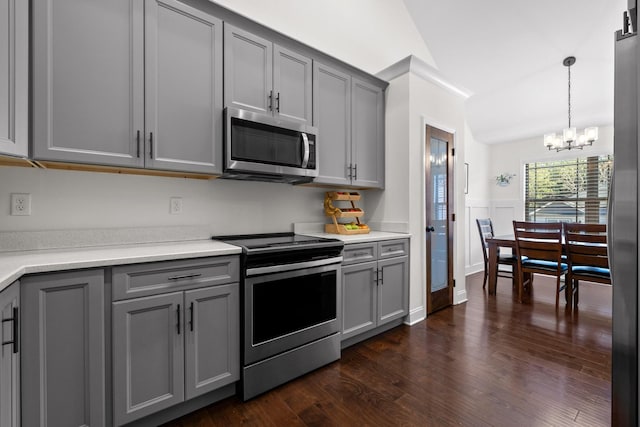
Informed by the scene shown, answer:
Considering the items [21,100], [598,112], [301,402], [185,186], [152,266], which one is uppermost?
[598,112]

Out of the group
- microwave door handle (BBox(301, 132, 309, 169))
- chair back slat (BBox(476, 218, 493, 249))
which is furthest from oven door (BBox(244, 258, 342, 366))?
→ chair back slat (BBox(476, 218, 493, 249))

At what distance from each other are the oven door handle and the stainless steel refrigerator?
1.53 m

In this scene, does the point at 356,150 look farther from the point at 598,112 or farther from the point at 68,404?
the point at 598,112

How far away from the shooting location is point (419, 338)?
107 inches

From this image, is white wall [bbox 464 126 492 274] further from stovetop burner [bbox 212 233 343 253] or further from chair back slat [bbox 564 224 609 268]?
stovetop burner [bbox 212 233 343 253]

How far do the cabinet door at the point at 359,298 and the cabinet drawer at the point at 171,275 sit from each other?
39.5 inches

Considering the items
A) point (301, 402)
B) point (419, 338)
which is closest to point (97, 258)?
point (301, 402)

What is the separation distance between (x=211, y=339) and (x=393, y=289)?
1739 millimetres

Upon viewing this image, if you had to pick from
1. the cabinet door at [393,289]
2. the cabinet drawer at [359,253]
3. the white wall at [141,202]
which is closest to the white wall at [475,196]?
the cabinet door at [393,289]

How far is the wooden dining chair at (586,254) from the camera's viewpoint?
3227mm

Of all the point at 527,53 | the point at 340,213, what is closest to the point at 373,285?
the point at 340,213

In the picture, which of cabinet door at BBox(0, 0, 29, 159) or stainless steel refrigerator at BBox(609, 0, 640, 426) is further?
cabinet door at BBox(0, 0, 29, 159)

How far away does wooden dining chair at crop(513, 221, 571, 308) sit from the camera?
3.48 metres

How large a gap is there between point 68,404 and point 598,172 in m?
6.99
